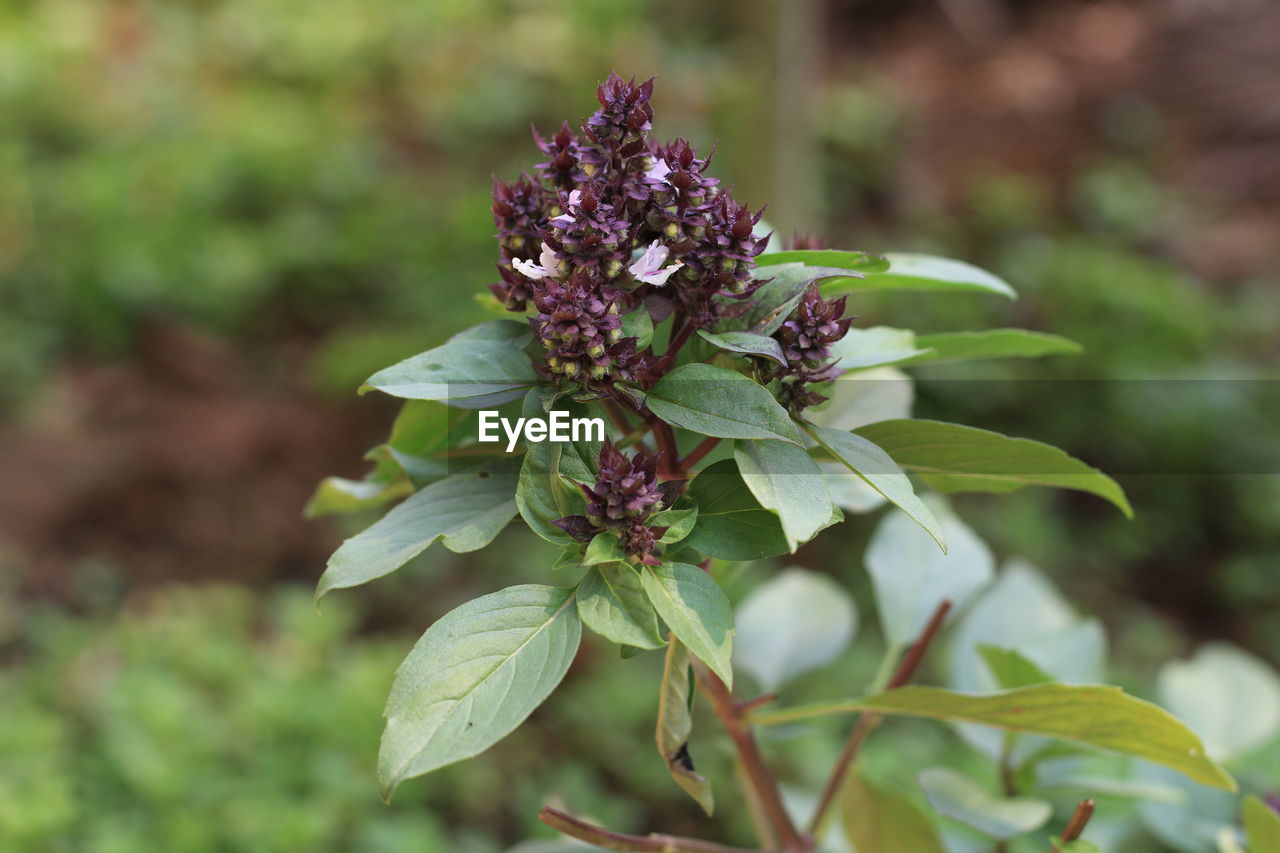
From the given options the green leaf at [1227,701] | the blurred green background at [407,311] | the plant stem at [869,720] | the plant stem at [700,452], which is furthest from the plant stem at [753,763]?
the blurred green background at [407,311]

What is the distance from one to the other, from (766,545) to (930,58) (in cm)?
419

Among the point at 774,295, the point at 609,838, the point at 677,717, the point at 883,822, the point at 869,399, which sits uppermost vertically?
the point at 774,295

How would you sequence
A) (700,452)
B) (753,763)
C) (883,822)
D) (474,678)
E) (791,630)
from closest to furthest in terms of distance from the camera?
(474,678) < (700,452) < (753,763) < (883,822) < (791,630)

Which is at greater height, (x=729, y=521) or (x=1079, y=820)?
(x=729, y=521)

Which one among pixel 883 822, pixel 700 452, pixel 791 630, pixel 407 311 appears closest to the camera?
pixel 700 452

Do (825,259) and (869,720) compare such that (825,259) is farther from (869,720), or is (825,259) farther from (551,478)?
(869,720)

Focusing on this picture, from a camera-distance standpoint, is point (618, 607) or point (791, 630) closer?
point (618, 607)

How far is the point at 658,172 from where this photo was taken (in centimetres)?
51

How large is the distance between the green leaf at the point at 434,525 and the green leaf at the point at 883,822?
1.49ft

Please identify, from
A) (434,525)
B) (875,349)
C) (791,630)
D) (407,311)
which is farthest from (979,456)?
(407,311)

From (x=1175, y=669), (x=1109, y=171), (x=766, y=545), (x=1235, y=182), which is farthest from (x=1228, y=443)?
(x=766, y=545)

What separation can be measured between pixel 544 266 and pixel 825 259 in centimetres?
15

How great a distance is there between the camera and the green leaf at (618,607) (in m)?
0.47

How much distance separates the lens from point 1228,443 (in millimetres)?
2594
